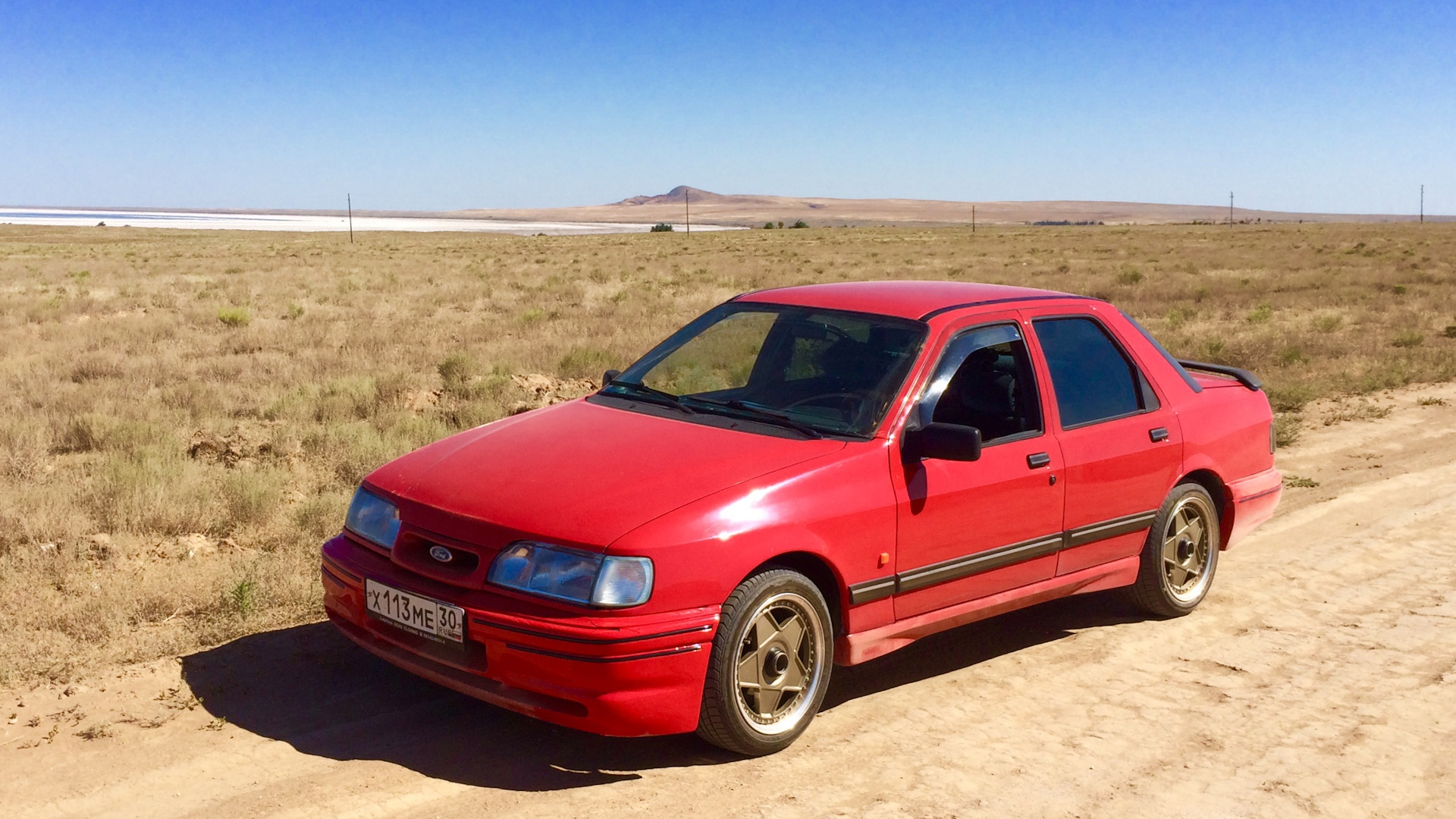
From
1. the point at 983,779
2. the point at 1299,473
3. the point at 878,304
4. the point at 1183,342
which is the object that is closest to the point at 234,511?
the point at 878,304

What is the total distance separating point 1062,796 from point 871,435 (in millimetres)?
1421

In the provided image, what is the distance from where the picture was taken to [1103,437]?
209 inches

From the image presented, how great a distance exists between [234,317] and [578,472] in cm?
1798

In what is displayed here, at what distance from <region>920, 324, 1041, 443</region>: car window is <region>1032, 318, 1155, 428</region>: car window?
15 cm

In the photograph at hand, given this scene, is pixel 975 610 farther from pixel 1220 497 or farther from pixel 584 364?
pixel 584 364

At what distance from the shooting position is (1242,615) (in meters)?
5.91

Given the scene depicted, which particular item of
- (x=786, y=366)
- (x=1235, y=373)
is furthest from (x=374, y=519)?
(x=1235, y=373)

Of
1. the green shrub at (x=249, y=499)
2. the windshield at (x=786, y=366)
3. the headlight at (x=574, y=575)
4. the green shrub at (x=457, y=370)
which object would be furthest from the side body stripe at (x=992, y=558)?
the green shrub at (x=457, y=370)

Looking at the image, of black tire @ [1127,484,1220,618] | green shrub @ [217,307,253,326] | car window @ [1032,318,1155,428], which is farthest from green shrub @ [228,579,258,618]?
green shrub @ [217,307,253,326]

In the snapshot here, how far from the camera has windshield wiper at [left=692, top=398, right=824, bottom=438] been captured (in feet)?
15.1

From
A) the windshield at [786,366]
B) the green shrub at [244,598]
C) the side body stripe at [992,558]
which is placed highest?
the windshield at [786,366]

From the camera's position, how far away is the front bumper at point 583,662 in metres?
3.80

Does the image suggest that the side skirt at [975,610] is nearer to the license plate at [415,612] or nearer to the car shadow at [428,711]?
the car shadow at [428,711]

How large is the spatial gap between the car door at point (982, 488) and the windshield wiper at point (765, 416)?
1.18ft
